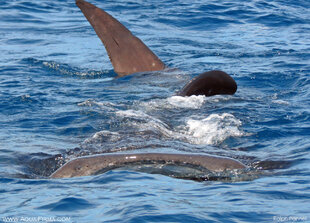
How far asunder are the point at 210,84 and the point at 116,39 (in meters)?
2.06

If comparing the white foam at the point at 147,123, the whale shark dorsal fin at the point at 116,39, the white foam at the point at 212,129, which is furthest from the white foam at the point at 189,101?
the whale shark dorsal fin at the point at 116,39

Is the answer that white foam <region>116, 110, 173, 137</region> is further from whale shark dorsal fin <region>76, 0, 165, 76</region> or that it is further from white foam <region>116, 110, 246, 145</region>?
whale shark dorsal fin <region>76, 0, 165, 76</region>

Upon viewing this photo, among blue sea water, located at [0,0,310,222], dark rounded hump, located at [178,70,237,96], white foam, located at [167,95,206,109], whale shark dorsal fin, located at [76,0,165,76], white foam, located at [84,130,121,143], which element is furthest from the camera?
whale shark dorsal fin, located at [76,0,165,76]

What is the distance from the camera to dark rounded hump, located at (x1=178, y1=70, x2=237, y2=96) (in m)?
8.05

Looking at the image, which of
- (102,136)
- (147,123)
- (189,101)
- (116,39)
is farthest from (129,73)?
→ (102,136)

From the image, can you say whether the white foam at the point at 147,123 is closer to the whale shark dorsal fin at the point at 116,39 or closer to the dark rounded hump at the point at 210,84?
the dark rounded hump at the point at 210,84

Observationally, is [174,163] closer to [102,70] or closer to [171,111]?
[171,111]

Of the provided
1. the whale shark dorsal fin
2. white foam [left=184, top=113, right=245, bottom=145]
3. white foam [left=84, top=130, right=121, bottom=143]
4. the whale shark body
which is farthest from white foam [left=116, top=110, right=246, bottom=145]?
the whale shark dorsal fin

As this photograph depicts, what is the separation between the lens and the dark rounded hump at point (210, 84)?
8055 mm

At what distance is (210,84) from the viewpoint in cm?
818

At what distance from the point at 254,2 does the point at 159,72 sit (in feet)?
37.8

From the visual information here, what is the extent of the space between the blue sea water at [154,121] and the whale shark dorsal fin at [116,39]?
296 mm

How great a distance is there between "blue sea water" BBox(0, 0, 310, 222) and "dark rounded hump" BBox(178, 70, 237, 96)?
14 cm

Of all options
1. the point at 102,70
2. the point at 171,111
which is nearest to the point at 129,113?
the point at 171,111
